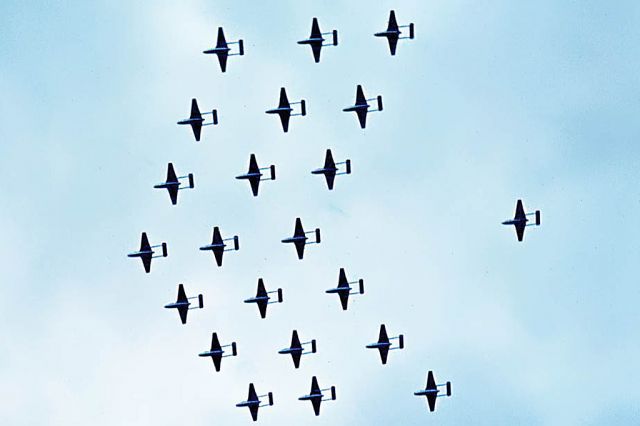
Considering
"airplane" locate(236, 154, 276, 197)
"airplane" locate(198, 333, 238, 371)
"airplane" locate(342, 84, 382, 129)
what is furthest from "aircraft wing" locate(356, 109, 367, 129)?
"airplane" locate(198, 333, 238, 371)

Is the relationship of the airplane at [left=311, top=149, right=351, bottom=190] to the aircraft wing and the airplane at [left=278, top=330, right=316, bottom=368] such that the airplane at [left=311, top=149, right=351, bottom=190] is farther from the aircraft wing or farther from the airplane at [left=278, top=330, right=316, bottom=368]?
the airplane at [left=278, top=330, right=316, bottom=368]

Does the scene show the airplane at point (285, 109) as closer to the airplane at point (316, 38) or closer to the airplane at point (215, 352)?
the airplane at point (316, 38)

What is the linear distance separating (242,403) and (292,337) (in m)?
6.98

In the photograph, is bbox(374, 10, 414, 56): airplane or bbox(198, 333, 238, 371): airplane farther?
bbox(198, 333, 238, 371): airplane

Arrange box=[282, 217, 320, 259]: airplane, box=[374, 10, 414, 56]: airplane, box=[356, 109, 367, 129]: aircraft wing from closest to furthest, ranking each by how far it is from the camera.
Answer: box=[374, 10, 414, 56]: airplane
box=[356, 109, 367, 129]: aircraft wing
box=[282, 217, 320, 259]: airplane

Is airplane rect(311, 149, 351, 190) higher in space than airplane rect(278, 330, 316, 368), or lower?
higher

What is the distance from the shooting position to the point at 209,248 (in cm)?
10519

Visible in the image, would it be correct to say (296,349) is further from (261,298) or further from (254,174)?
(254,174)

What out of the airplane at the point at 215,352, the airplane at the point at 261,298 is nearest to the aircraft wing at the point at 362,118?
the airplane at the point at 261,298

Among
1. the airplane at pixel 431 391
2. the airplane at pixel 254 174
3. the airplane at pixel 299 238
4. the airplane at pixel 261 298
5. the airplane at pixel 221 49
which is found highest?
the airplane at pixel 221 49

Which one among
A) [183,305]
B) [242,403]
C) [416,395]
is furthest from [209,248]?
[416,395]

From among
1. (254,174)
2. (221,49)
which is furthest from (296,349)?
(221,49)

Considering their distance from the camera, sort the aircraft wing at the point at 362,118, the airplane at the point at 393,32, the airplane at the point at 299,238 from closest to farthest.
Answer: the airplane at the point at 393,32 → the aircraft wing at the point at 362,118 → the airplane at the point at 299,238

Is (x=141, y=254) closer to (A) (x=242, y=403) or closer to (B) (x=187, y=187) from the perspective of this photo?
(B) (x=187, y=187)
